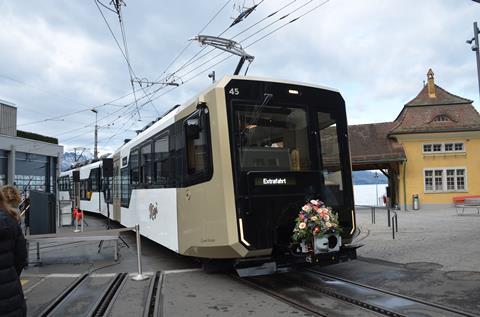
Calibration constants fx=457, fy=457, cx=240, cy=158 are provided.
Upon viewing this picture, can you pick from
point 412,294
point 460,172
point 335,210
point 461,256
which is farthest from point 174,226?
point 460,172

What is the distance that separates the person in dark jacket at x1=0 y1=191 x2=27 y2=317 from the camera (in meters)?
3.30

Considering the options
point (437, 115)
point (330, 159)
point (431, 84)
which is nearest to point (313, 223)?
point (330, 159)

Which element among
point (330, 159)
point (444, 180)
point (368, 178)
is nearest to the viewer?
point (330, 159)

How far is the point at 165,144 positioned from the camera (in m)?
9.38

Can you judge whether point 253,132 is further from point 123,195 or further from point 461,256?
point 123,195

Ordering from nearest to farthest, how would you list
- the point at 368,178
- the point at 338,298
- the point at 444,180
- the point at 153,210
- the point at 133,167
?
the point at 338,298 < the point at 153,210 < the point at 133,167 < the point at 444,180 < the point at 368,178

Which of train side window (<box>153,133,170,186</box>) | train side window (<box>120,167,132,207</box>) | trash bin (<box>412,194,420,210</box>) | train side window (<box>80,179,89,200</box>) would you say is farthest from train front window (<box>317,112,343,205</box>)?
trash bin (<box>412,194,420,210</box>)

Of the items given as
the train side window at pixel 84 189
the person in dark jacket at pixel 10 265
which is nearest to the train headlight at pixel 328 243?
the person in dark jacket at pixel 10 265

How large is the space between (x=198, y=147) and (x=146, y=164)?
378 cm

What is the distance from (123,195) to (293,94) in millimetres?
8524

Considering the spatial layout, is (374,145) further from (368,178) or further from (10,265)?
(368,178)

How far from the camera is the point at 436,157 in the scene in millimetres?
29375

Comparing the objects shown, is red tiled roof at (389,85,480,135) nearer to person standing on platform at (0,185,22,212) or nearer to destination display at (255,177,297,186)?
destination display at (255,177,297,186)

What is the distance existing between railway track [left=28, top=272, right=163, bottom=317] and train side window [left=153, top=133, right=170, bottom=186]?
198cm
